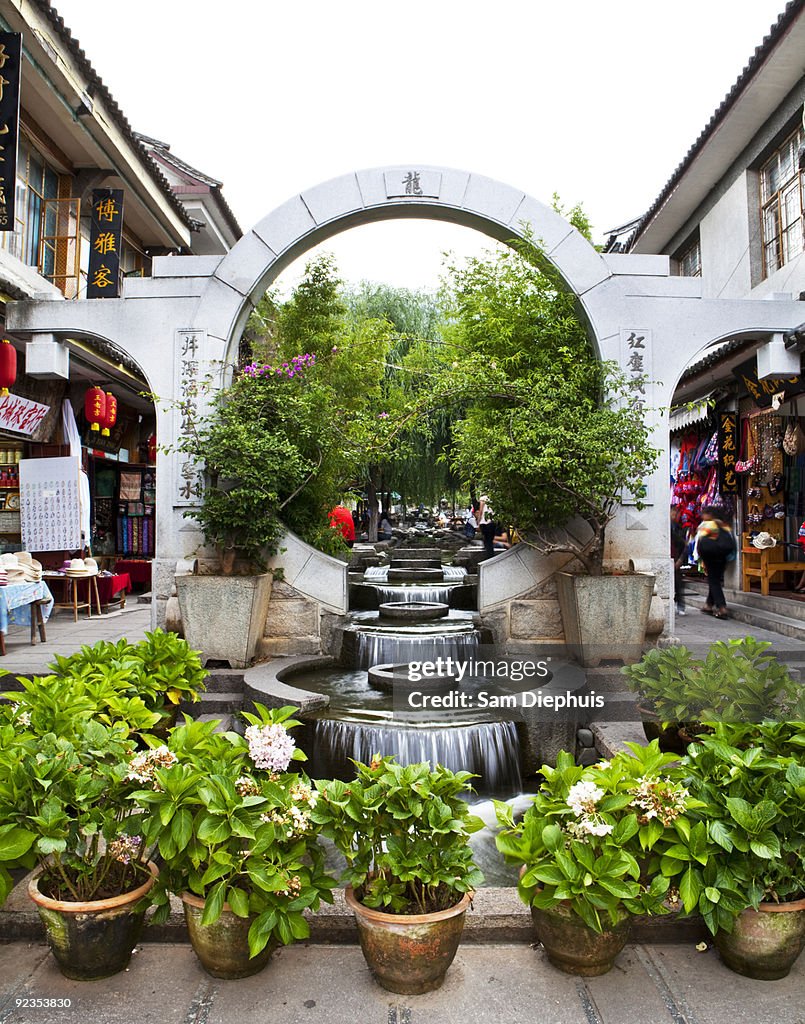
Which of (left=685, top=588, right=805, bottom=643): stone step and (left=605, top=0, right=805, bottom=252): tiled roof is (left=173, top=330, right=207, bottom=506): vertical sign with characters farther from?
(left=605, top=0, right=805, bottom=252): tiled roof

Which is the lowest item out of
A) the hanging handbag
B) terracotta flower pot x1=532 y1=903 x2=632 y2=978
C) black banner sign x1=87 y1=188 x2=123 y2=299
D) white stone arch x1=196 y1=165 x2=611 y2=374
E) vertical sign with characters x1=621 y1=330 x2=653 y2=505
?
terracotta flower pot x1=532 y1=903 x2=632 y2=978

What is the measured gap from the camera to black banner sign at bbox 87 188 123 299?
491 inches

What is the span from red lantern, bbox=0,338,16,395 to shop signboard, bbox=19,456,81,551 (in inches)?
87.6

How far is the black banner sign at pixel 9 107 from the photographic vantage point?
847 centimetres

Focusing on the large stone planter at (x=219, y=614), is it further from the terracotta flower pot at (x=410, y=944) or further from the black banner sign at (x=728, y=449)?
the black banner sign at (x=728, y=449)

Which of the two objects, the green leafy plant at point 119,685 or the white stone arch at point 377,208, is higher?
the white stone arch at point 377,208

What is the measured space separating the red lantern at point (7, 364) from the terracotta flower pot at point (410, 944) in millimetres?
8691

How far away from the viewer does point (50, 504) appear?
37.8 ft

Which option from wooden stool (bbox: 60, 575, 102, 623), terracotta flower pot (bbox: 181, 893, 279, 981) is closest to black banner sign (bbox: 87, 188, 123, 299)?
wooden stool (bbox: 60, 575, 102, 623)

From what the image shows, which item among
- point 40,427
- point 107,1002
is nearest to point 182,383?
point 40,427

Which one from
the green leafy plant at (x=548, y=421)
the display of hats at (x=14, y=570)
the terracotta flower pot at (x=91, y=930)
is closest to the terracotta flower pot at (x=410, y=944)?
the terracotta flower pot at (x=91, y=930)

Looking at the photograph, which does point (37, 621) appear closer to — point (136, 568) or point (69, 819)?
point (136, 568)

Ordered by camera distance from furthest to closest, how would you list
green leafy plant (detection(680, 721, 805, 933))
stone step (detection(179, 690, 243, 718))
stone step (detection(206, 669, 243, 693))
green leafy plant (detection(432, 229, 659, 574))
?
green leafy plant (detection(432, 229, 659, 574))
stone step (detection(206, 669, 243, 693))
stone step (detection(179, 690, 243, 718))
green leafy plant (detection(680, 721, 805, 933))

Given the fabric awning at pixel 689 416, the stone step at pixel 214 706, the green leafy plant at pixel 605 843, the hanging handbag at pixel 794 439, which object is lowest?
the stone step at pixel 214 706
